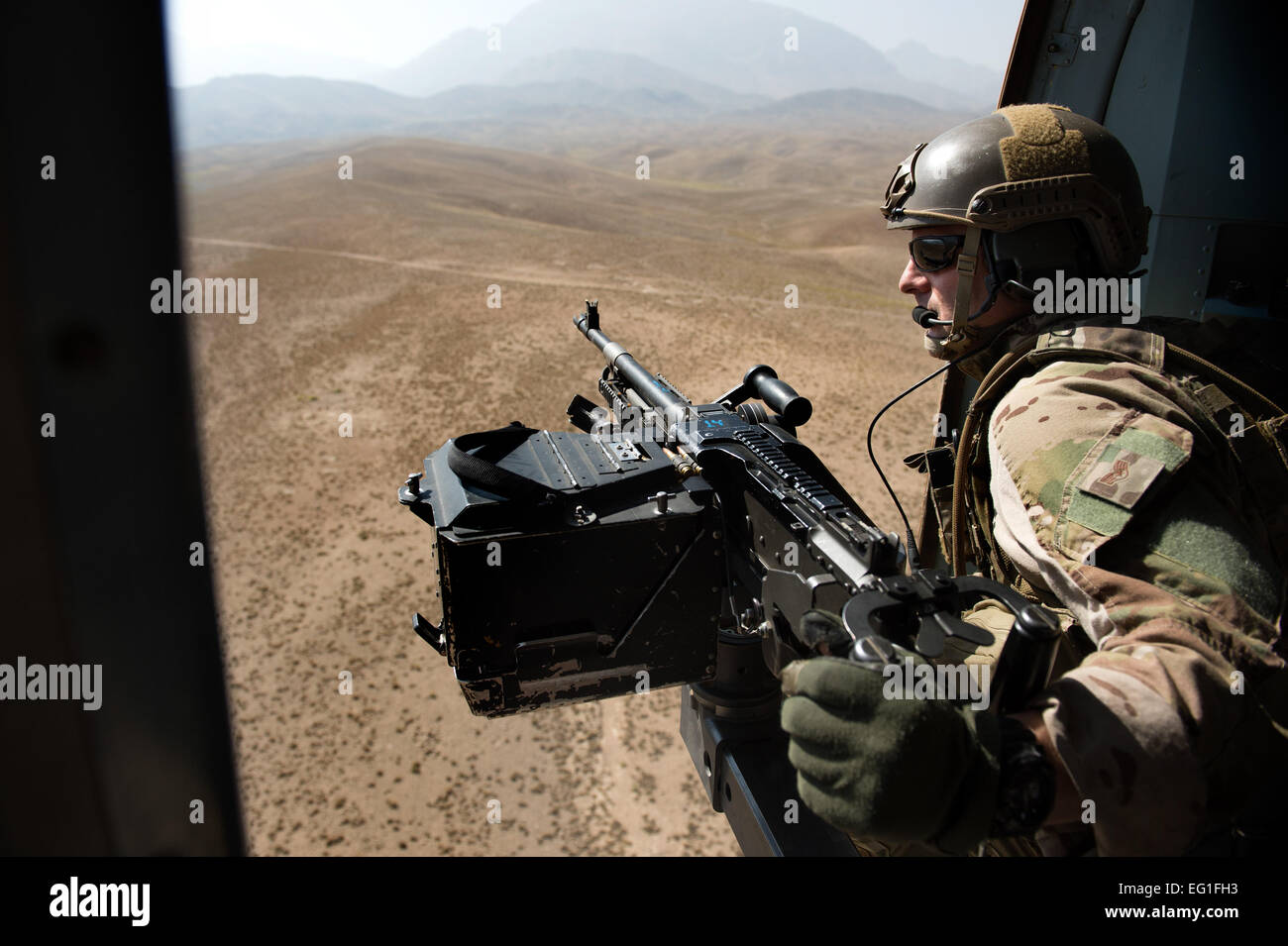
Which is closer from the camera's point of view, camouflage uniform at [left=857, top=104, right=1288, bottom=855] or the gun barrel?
camouflage uniform at [left=857, top=104, right=1288, bottom=855]

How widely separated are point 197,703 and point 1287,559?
2.72 metres

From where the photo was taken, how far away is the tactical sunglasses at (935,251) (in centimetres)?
297

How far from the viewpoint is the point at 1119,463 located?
1953 mm

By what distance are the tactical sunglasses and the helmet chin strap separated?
0.10ft

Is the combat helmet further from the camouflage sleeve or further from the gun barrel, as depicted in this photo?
the gun barrel

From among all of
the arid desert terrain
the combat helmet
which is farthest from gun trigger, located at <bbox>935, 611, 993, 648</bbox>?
the combat helmet

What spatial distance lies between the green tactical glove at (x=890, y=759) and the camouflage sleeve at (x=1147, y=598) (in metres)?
0.22

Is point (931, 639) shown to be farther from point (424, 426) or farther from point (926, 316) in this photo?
point (424, 426)

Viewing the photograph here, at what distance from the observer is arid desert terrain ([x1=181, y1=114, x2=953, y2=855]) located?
6324 mm

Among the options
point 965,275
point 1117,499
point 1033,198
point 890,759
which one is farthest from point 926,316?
point 890,759

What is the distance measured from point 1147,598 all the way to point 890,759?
2.48 ft

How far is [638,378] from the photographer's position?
4.08 m

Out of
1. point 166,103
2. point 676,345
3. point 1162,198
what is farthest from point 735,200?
point 166,103
